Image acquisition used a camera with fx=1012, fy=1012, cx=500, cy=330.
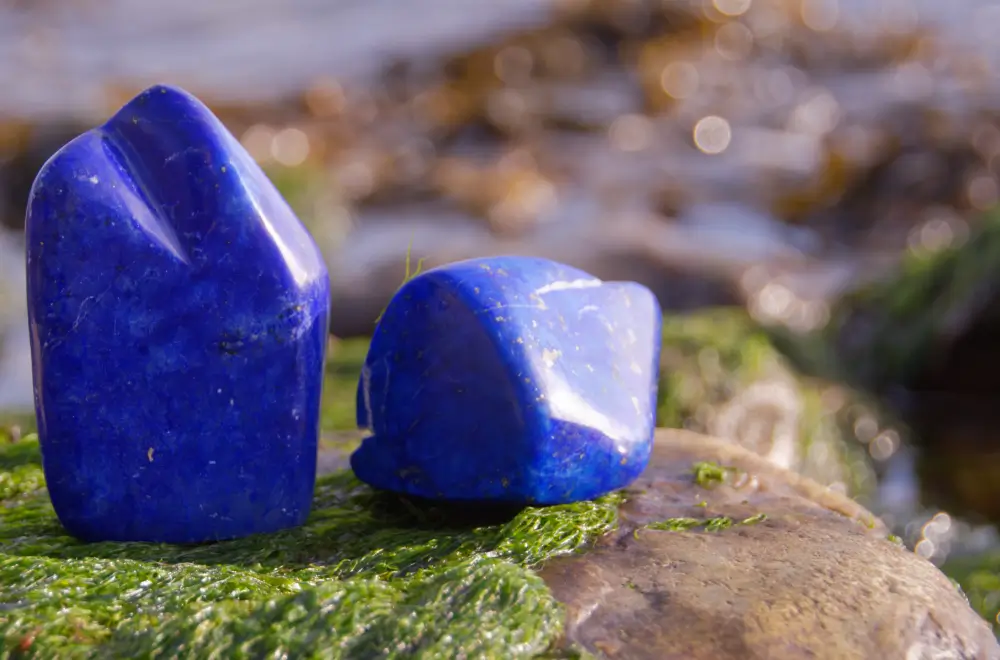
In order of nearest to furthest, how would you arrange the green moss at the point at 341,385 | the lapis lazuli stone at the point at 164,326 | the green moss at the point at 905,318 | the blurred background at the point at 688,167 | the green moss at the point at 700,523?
the lapis lazuli stone at the point at 164,326
the green moss at the point at 700,523
the green moss at the point at 341,385
the blurred background at the point at 688,167
the green moss at the point at 905,318

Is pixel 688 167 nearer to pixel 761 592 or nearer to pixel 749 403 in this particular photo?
pixel 749 403

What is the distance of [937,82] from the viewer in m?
20.9

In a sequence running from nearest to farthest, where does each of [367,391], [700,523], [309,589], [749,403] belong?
[309,589]
[700,523]
[367,391]
[749,403]

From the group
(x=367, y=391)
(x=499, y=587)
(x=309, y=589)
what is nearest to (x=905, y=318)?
(x=367, y=391)

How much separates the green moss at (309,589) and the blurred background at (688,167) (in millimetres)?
3444

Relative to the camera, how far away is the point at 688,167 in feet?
55.1

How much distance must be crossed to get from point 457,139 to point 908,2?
1583 centimetres

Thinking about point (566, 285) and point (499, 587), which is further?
point (566, 285)

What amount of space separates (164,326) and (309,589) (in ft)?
3.13

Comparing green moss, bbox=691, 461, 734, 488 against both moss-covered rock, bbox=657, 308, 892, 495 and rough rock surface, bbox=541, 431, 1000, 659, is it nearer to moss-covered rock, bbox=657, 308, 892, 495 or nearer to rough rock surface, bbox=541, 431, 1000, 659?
rough rock surface, bbox=541, 431, 1000, 659

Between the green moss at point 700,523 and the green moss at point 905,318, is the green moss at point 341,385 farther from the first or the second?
the green moss at point 905,318

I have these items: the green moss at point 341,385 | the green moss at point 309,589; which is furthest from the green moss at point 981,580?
the green moss at point 341,385

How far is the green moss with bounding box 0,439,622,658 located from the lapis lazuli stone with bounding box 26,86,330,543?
18 cm

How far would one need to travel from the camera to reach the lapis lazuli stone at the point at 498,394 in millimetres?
3064
